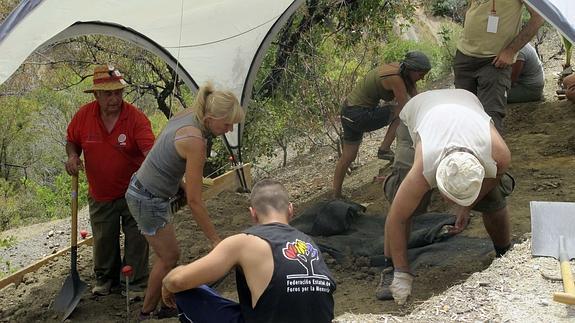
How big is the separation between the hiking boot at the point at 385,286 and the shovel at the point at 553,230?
840 mm

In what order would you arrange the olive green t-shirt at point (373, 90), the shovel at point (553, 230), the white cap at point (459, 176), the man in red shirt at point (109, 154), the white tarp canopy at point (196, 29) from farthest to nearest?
the olive green t-shirt at point (373, 90) < the white tarp canopy at point (196, 29) < the man in red shirt at point (109, 154) < the shovel at point (553, 230) < the white cap at point (459, 176)

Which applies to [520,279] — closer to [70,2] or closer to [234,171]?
[70,2]

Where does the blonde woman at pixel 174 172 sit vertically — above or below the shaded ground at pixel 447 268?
above

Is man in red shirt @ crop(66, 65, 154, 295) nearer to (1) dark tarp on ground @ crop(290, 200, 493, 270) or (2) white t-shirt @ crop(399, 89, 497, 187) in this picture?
(1) dark tarp on ground @ crop(290, 200, 493, 270)

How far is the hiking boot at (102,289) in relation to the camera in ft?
16.3

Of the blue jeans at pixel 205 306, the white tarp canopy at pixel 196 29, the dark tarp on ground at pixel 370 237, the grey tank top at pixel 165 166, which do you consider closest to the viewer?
the blue jeans at pixel 205 306

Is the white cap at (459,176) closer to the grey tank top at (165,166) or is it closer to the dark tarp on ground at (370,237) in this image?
the dark tarp on ground at (370,237)

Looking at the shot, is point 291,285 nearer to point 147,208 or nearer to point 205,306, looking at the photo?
point 205,306

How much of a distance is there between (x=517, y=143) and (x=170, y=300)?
4.71 meters

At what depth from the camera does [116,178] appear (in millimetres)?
4773

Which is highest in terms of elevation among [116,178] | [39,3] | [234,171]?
[39,3]

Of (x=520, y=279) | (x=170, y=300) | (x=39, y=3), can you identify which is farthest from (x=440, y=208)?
(x=39, y=3)

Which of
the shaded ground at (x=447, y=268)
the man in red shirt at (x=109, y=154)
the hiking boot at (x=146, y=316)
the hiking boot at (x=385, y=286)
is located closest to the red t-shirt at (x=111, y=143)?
the man in red shirt at (x=109, y=154)

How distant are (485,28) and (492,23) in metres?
0.16
